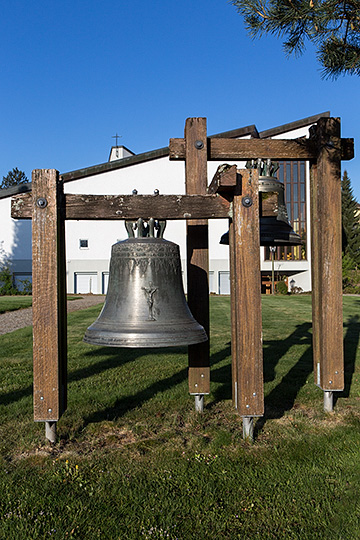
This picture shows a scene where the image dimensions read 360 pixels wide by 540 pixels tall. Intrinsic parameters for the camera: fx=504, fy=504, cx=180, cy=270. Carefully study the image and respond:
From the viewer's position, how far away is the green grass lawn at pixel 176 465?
2.59 metres

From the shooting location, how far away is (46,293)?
345 centimetres

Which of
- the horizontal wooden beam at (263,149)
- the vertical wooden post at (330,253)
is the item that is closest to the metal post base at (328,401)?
the vertical wooden post at (330,253)

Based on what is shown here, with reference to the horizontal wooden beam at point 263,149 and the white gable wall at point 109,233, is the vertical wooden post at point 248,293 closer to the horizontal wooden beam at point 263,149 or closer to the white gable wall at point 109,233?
the horizontal wooden beam at point 263,149

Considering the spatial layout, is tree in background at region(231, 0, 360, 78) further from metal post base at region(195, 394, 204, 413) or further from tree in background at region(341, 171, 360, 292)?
tree in background at region(341, 171, 360, 292)

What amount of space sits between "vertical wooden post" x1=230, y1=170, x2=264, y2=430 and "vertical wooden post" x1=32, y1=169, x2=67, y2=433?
1.26 m

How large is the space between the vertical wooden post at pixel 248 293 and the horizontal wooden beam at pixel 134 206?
163mm

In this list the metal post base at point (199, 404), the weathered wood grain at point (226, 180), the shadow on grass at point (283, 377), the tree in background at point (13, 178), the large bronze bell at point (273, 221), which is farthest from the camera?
the tree in background at point (13, 178)

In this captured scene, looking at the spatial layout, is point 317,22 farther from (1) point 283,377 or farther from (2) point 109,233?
(2) point 109,233

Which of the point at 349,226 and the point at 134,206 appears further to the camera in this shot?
the point at 349,226

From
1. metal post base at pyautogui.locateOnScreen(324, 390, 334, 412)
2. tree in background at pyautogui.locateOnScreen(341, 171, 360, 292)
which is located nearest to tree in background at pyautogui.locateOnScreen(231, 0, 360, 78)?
metal post base at pyautogui.locateOnScreen(324, 390, 334, 412)

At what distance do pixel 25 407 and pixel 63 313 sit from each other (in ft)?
5.01

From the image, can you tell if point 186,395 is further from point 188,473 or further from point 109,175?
point 109,175

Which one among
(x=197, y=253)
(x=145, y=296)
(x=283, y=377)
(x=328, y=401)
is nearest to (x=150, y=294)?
(x=145, y=296)

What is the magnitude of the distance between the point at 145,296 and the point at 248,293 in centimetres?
72
